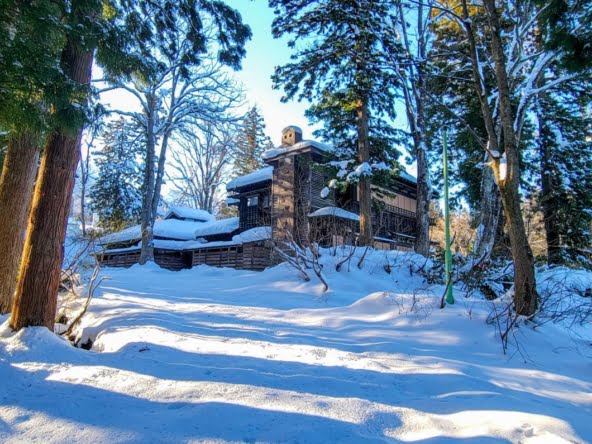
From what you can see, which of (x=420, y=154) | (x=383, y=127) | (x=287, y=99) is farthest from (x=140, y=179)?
(x=420, y=154)

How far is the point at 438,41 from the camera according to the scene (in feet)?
54.7

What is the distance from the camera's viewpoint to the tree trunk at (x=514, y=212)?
539cm

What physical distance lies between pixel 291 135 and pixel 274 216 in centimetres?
481

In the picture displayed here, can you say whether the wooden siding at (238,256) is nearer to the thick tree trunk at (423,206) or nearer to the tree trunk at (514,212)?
the thick tree trunk at (423,206)

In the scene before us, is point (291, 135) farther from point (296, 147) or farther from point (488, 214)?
point (488, 214)

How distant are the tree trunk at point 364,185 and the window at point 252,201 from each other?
9.08 m

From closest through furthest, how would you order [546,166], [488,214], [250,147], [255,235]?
[488,214] → [546,166] → [255,235] → [250,147]

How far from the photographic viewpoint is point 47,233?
15.3 ft

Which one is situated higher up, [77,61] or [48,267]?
[77,61]

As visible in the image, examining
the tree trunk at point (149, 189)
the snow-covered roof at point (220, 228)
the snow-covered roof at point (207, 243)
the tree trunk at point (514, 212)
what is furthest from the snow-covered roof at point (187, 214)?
the tree trunk at point (514, 212)

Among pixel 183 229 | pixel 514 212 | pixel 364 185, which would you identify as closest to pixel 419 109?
pixel 364 185

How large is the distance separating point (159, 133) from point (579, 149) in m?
22.1

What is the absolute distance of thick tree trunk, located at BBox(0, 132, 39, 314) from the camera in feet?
18.3

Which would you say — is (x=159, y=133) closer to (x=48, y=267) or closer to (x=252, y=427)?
(x=48, y=267)
